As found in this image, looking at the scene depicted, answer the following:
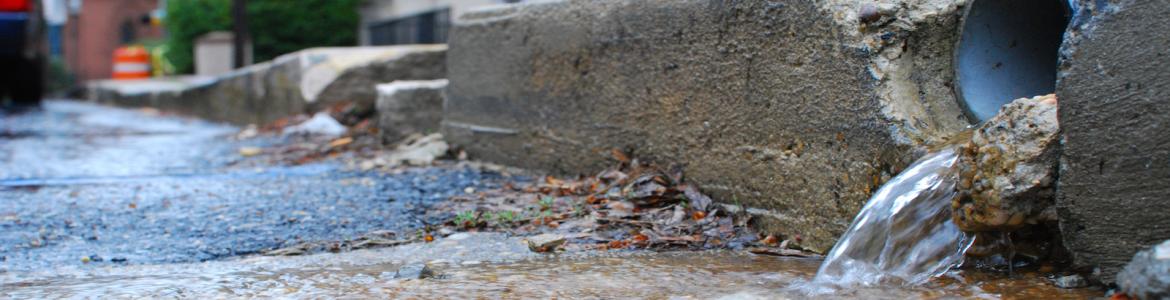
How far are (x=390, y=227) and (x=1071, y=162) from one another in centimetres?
222

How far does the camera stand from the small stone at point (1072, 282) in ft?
8.19

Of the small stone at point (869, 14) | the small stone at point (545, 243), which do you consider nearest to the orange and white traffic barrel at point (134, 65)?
the small stone at point (545, 243)

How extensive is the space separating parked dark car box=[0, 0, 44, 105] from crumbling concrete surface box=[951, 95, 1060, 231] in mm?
13807

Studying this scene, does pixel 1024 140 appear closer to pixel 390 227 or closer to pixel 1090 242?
pixel 1090 242

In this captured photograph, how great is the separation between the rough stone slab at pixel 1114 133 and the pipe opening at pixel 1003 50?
0.67m

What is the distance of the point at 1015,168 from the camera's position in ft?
8.17

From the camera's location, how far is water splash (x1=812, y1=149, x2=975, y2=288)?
2736 mm

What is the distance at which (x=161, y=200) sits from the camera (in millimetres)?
4621

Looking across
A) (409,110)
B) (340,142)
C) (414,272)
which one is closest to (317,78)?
(340,142)

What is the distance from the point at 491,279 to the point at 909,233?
40.4 inches

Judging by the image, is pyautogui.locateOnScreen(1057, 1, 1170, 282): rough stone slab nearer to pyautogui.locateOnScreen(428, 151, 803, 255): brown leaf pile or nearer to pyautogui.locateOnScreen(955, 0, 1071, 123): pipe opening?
pyautogui.locateOnScreen(955, 0, 1071, 123): pipe opening

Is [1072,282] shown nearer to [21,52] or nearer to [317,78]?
[317,78]

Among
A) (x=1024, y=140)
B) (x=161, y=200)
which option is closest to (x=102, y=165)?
(x=161, y=200)

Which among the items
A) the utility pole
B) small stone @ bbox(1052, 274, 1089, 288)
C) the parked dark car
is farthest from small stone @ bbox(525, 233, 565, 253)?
the parked dark car
